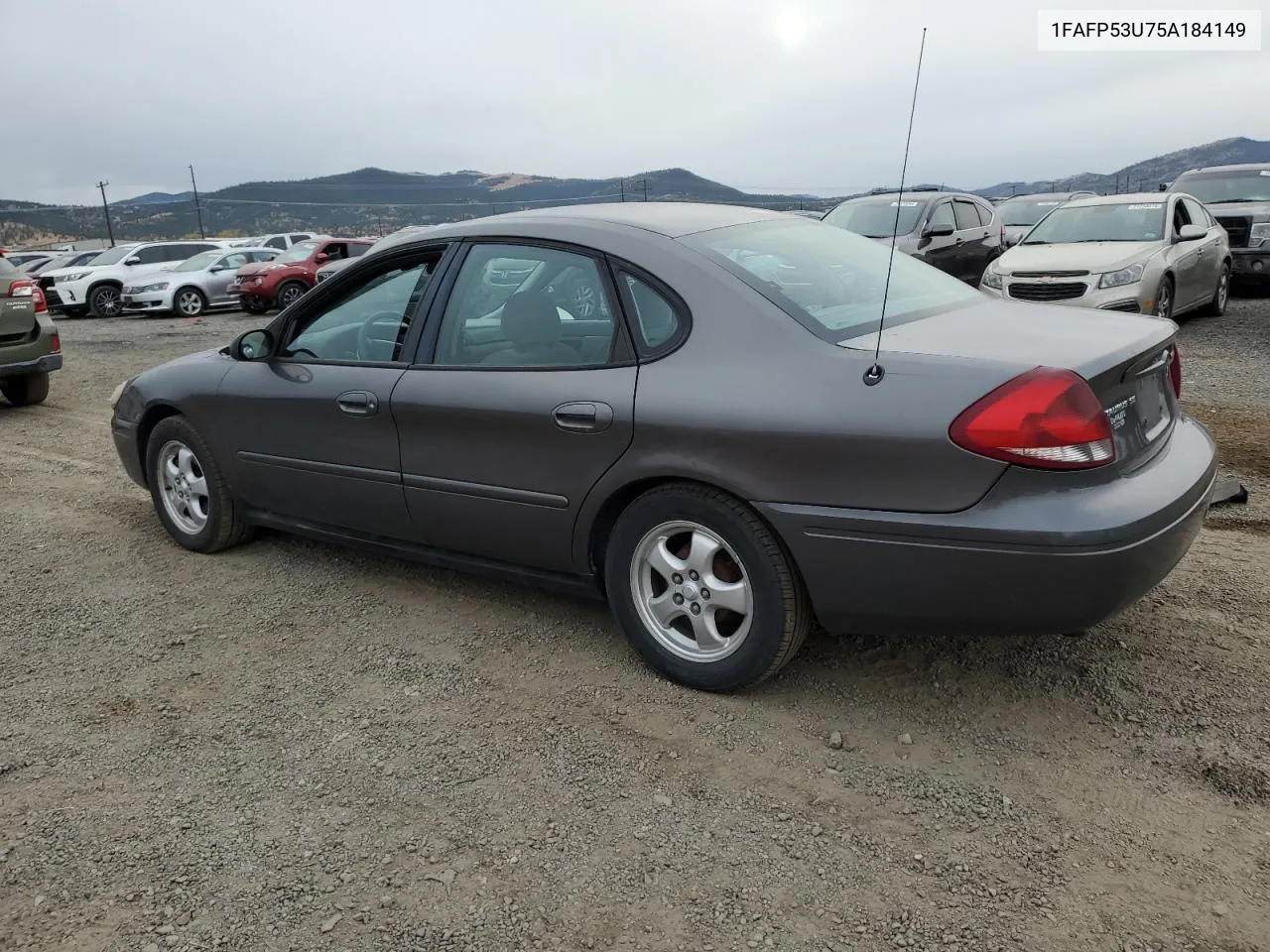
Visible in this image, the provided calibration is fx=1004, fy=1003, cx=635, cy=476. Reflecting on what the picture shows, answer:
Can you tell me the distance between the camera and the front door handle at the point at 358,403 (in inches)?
152

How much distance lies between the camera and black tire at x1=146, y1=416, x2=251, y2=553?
15.3ft

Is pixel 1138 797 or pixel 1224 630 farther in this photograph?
pixel 1224 630

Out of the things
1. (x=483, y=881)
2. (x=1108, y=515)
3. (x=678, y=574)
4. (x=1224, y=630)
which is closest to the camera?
(x=483, y=881)

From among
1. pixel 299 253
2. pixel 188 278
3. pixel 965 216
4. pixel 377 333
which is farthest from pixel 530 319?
pixel 188 278

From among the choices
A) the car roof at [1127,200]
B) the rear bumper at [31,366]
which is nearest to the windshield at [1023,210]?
the car roof at [1127,200]

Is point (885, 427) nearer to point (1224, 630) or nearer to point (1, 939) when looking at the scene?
point (1224, 630)

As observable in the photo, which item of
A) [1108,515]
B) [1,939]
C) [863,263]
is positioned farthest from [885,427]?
[1,939]

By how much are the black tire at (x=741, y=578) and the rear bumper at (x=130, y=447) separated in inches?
115

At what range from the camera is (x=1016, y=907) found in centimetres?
226

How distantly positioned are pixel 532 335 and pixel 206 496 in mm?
2171

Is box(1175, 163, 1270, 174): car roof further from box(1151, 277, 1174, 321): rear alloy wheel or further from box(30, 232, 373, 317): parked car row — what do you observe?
box(30, 232, 373, 317): parked car row

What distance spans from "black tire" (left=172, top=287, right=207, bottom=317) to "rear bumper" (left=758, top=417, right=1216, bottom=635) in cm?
2063

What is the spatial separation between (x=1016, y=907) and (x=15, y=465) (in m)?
7.03

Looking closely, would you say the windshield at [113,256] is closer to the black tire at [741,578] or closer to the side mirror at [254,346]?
the side mirror at [254,346]
